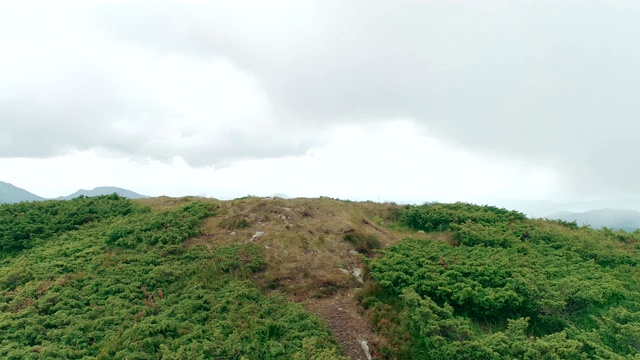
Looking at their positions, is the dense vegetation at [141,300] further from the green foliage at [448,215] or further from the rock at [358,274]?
the green foliage at [448,215]

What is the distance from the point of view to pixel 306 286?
11203 mm

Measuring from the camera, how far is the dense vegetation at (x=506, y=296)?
8438mm

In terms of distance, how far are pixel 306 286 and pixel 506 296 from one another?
17.4 ft

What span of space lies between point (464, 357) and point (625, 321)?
4.78 metres

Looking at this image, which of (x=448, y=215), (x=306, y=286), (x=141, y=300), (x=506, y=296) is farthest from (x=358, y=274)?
(x=448, y=215)

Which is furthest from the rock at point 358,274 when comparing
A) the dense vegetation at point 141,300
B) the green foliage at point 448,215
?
the green foliage at point 448,215

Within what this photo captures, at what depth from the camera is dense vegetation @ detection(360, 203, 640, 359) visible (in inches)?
332

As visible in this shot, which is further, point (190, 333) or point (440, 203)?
point (440, 203)

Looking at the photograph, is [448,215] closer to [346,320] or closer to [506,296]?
[506,296]

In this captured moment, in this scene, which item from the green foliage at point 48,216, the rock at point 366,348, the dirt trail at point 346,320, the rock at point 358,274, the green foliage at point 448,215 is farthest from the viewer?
the green foliage at point 448,215

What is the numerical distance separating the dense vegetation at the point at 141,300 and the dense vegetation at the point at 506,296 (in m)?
2.21

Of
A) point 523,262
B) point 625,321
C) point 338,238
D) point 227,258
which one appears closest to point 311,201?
point 338,238

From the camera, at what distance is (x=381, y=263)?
1187 centimetres

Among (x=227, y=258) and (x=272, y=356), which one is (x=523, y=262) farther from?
(x=227, y=258)
